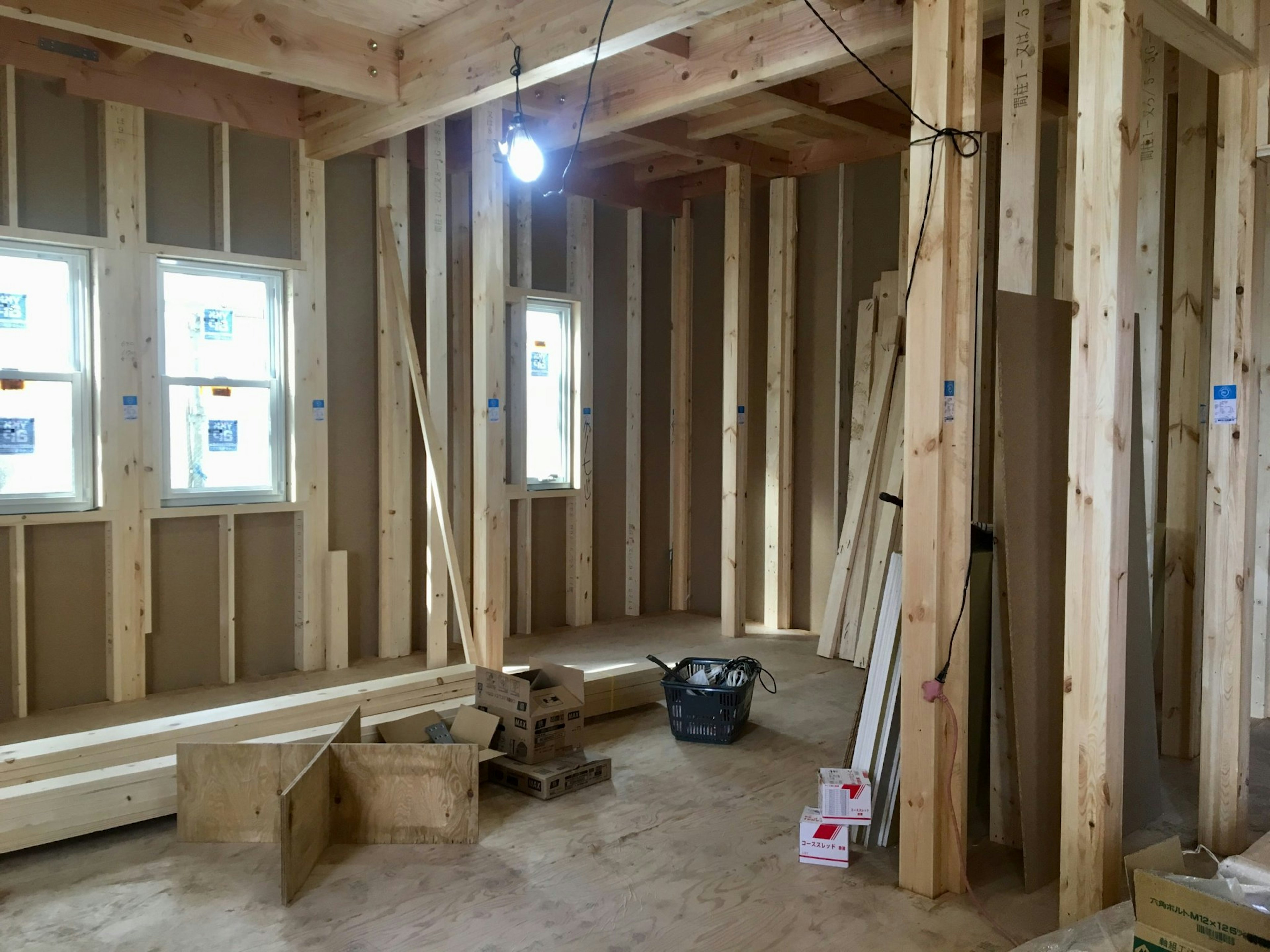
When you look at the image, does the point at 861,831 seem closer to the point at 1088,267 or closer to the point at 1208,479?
the point at 1208,479

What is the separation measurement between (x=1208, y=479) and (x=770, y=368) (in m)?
3.54

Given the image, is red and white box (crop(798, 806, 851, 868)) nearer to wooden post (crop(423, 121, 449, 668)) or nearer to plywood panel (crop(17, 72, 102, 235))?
wooden post (crop(423, 121, 449, 668))

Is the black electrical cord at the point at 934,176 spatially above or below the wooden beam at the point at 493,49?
below

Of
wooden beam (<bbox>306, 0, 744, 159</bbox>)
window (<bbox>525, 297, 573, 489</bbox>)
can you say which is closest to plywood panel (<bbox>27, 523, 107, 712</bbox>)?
wooden beam (<bbox>306, 0, 744, 159</bbox>)

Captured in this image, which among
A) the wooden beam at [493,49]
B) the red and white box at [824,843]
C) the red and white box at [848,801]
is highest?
the wooden beam at [493,49]

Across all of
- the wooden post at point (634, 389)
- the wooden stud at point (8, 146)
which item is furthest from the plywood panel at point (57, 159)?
the wooden post at point (634, 389)

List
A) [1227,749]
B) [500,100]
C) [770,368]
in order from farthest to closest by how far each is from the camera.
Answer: [770,368]
[500,100]
[1227,749]

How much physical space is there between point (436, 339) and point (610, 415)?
2.02m

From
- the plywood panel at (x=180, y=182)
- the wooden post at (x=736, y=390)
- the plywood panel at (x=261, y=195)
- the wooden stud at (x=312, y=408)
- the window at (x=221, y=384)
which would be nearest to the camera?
the plywood panel at (x=180, y=182)

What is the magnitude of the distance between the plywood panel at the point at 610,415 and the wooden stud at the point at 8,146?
143 inches

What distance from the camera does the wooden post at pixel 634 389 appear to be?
707 cm

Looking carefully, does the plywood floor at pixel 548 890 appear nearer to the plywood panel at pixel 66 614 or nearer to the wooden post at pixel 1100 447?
the wooden post at pixel 1100 447

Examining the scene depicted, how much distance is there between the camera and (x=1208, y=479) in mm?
3291

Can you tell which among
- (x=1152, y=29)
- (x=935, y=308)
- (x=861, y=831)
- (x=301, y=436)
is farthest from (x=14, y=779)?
(x=1152, y=29)
